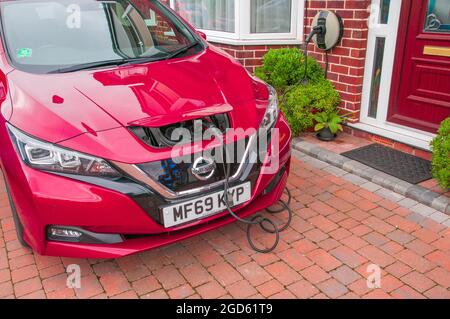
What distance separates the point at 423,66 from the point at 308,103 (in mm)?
1153

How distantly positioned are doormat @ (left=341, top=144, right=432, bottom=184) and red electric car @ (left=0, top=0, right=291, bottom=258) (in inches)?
54.6

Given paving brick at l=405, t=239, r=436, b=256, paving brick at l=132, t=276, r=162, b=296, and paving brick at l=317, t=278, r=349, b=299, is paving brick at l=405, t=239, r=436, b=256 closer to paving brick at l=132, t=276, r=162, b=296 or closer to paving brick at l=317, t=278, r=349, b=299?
paving brick at l=317, t=278, r=349, b=299

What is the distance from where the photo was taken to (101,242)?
2291 mm

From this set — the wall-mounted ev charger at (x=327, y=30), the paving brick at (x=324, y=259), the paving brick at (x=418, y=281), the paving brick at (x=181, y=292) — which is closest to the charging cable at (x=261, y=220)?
the paving brick at (x=324, y=259)

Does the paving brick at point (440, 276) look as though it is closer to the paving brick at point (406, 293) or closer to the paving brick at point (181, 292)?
the paving brick at point (406, 293)

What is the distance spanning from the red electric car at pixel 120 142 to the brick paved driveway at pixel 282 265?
337 mm

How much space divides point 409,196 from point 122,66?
8.12 ft

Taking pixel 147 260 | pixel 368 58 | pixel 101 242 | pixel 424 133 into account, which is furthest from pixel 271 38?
pixel 101 242

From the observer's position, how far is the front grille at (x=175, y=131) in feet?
7.66

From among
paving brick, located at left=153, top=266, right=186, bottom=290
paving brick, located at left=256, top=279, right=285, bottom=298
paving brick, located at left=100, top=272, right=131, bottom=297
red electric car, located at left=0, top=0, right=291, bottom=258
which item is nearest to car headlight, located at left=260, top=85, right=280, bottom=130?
red electric car, located at left=0, top=0, right=291, bottom=258

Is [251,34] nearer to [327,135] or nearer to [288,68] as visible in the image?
[288,68]


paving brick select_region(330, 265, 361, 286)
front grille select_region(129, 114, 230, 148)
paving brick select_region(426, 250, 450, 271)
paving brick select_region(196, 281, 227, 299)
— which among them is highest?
A: front grille select_region(129, 114, 230, 148)

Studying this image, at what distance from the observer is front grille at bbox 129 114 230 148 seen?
7.66ft

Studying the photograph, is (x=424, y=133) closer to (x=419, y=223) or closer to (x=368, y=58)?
(x=368, y=58)
